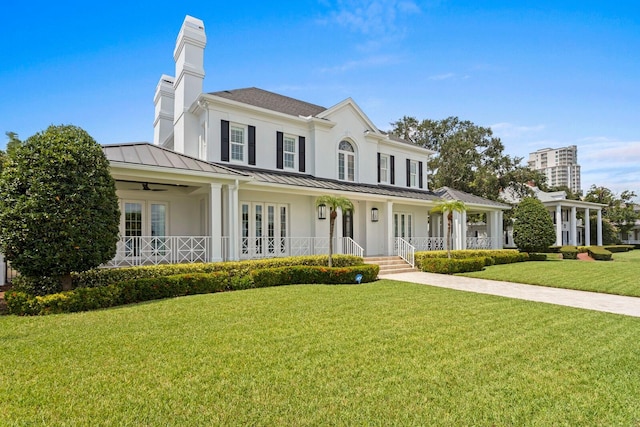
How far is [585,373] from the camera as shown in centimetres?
423

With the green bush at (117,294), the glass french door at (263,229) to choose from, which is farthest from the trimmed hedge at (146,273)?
the glass french door at (263,229)

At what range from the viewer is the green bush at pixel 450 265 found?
15.1m

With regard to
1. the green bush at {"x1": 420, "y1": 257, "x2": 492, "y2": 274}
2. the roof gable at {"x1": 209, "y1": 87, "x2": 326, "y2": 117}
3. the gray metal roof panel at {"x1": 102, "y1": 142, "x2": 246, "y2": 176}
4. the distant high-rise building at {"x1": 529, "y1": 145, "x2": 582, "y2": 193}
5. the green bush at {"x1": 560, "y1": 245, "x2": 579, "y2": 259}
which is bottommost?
the green bush at {"x1": 560, "y1": 245, "x2": 579, "y2": 259}

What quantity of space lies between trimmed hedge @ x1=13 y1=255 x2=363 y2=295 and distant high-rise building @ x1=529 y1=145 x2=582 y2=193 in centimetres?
11651

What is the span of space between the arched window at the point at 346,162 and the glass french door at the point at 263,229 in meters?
4.23

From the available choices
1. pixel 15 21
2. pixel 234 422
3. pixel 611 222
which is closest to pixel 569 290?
pixel 234 422

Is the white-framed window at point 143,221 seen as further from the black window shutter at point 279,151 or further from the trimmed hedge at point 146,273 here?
the black window shutter at point 279,151

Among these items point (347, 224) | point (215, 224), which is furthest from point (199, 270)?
point (347, 224)

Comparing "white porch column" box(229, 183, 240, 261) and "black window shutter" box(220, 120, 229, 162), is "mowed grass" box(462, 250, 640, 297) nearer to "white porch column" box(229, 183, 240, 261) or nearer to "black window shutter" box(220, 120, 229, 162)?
"white porch column" box(229, 183, 240, 261)

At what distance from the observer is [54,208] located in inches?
300

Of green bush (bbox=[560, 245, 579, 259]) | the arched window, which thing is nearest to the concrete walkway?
the arched window

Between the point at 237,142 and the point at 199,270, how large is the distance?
658 cm

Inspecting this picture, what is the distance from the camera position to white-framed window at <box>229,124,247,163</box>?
14.7 metres

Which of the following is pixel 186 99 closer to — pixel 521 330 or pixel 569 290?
pixel 521 330
